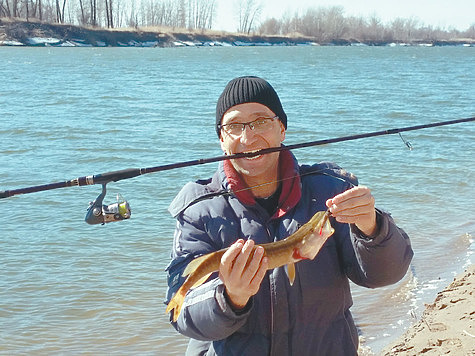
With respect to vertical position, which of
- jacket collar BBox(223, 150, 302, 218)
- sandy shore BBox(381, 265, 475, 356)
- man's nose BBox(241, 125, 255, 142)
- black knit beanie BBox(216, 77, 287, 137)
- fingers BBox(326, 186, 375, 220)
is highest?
black knit beanie BBox(216, 77, 287, 137)

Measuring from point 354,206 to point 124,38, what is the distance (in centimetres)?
10439

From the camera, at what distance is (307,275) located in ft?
9.64

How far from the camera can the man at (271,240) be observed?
9.15 feet

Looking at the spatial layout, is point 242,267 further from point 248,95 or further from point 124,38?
point 124,38

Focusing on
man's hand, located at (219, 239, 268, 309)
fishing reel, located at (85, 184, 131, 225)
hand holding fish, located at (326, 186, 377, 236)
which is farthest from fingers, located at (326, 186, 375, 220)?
fishing reel, located at (85, 184, 131, 225)

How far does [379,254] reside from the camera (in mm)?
2867

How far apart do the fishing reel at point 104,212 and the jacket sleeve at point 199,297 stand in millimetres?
528

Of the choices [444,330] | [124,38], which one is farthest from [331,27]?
[444,330]

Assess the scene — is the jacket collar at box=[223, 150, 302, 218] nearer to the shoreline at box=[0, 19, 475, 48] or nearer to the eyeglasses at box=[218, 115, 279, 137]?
the eyeglasses at box=[218, 115, 279, 137]

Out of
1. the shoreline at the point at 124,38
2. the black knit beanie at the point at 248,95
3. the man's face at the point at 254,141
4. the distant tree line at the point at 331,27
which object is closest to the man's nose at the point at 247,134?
the man's face at the point at 254,141

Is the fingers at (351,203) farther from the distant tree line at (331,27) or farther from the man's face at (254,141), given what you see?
the distant tree line at (331,27)

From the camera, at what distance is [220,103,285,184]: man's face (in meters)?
3.11

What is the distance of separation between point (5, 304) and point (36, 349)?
1153 millimetres

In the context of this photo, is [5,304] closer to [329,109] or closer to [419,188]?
[419,188]
